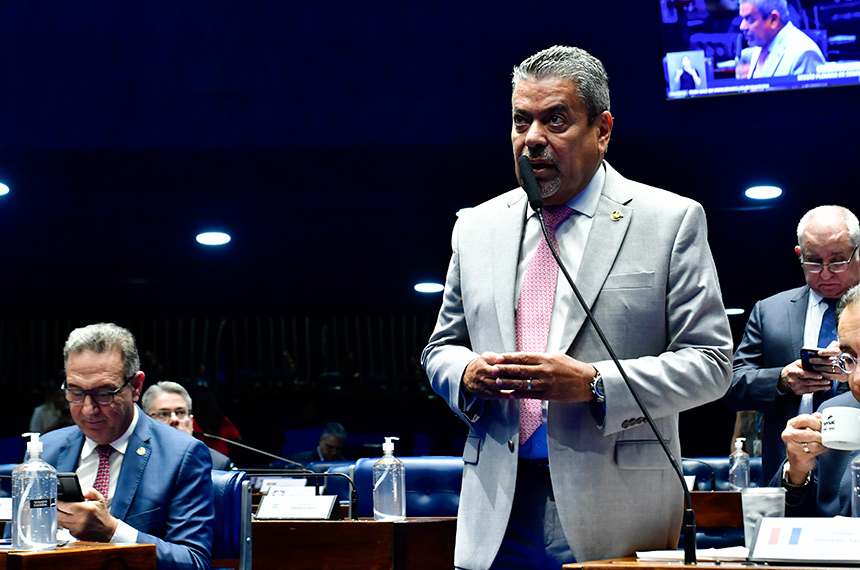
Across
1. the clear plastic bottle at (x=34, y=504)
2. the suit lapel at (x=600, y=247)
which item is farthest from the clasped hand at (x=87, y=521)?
the suit lapel at (x=600, y=247)

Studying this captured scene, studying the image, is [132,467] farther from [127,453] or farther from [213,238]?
[213,238]

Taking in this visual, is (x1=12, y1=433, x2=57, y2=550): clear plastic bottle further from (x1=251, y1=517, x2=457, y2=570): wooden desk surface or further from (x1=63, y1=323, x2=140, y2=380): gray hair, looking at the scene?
(x1=251, y1=517, x2=457, y2=570): wooden desk surface

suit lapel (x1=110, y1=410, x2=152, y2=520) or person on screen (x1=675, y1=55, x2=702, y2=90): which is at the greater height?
person on screen (x1=675, y1=55, x2=702, y2=90)

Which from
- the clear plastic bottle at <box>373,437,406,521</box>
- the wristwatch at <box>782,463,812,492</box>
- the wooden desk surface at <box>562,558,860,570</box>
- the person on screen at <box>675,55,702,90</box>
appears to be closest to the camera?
the wooden desk surface at <box>562,558,860,570</box>

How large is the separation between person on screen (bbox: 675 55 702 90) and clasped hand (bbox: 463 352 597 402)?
355 cm

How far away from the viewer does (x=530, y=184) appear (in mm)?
1592

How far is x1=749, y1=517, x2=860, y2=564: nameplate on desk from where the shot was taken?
121 cm

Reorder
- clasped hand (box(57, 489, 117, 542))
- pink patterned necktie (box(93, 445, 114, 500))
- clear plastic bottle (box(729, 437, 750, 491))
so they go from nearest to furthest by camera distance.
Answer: clasped hand (box(57, 489, 117, 542)) < pink patterned necktie (box(93, 445, 114, 500)) < clear plastic bottle (box(729, 437, 750, 491))

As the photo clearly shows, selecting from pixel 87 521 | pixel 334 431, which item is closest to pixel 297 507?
pixel 87 521

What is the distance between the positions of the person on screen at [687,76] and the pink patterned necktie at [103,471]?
3342 mm

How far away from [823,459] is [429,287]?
700 centimetres

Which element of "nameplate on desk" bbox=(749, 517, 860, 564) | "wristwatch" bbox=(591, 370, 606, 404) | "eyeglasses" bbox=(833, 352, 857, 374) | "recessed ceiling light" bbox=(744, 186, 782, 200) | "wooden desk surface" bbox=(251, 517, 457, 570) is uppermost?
"recessed ceiling light" bbox=(744, 186, 782, 200)

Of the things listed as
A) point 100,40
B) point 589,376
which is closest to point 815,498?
point 589,376

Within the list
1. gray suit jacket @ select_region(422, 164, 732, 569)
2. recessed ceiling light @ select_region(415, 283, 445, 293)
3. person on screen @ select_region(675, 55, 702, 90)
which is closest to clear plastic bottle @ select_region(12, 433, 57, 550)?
gray suit jacket @ select_region(422, 164, 732, 569)
